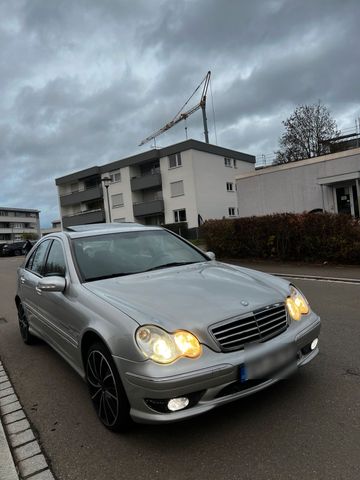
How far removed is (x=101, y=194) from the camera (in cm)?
5103

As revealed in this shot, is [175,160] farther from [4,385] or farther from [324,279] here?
[4,385]

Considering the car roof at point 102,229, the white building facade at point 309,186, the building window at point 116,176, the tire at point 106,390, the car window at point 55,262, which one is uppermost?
the building window at point 116,176

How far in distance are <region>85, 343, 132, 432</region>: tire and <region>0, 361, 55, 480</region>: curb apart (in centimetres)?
53

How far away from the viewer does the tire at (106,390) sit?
3139mm

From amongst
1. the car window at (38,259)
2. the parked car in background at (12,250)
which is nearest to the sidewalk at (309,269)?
the car window at (38,259)

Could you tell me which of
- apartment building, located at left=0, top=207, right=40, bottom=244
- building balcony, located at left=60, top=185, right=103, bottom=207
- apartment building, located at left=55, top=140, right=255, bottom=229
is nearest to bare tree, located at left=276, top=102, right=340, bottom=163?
apartment building, located at left=55, top=140, right=255, bottom=229

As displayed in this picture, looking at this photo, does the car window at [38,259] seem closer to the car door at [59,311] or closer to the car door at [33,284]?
the car door at [33,284]

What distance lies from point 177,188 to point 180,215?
2.65 meters

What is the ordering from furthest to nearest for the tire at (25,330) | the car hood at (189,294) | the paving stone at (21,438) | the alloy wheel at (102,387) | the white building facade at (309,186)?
the white building facade at (309,186), the tire at (25,330), the paving stone at (21,438), the alloy wheel at (102,387), the car hood at (189,294)

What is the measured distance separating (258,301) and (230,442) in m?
1.02

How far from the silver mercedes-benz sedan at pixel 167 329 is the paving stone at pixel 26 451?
0.53 metres

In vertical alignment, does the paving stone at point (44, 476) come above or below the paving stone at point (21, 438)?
below

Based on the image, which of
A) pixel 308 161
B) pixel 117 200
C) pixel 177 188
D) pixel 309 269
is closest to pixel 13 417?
pixel 309 269

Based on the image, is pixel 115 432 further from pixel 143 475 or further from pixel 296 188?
pixel 296 188
